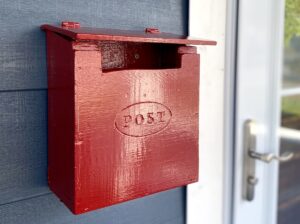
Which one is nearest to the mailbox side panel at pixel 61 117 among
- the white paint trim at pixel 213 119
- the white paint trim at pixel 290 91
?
the white paint trim at pixel 213 119

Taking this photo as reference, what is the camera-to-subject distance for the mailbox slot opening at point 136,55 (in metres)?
0.68

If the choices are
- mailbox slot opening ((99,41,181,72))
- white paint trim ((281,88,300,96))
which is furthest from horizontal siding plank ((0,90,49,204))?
white paint trim ((281,88,300,96))

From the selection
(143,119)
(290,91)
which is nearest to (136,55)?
(143,119)

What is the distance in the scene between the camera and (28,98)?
26.2 inches

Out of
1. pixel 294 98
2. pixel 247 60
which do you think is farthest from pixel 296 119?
pixel 247 60

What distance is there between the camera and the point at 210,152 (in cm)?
98

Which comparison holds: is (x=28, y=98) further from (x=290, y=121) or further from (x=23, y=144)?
(x=290, y=121)

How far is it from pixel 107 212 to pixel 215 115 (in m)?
0.39

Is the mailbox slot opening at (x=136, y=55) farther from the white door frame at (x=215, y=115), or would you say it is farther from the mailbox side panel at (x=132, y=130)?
the white door frame at (x=215, y=115)

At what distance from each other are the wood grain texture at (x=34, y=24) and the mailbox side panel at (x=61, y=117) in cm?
3

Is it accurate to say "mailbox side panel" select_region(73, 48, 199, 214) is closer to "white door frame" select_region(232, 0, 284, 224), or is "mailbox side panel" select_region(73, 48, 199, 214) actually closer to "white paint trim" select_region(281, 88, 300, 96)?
"white door frame" select_region(232, 0, 284, 224)

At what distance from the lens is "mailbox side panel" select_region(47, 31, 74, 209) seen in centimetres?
58

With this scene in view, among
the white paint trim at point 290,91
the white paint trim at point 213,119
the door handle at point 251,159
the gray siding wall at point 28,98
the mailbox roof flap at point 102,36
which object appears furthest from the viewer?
the white paint trim at point 290,91

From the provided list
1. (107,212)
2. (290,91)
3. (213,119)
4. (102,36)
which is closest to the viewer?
(102,36)
